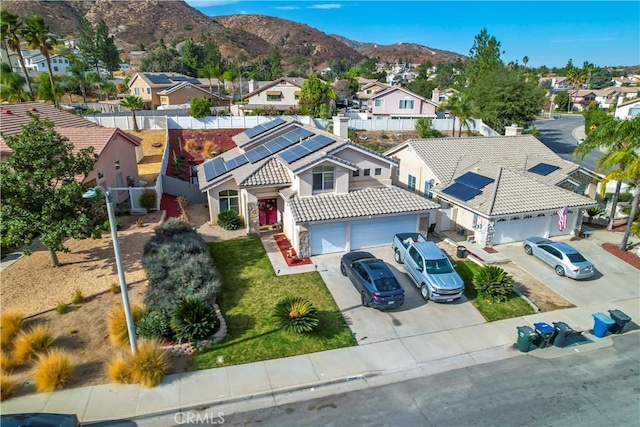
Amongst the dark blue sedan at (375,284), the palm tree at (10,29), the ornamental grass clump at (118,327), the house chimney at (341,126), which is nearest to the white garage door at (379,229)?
the dark blue sedan at (375,284)

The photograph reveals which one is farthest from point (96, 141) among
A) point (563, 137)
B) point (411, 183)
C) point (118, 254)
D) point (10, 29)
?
point (563, 137)

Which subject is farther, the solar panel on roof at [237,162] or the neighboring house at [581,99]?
the neighboring house at [581,99]

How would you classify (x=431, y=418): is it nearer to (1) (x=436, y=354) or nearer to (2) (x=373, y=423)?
(2) (x=373, y=423)

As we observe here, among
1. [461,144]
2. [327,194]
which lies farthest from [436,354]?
[461,144]

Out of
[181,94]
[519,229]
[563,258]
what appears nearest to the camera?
[563,258]

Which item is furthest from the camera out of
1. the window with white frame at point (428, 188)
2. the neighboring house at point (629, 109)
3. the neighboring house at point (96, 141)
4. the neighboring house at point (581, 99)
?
the neighboring house at point (581, 99)

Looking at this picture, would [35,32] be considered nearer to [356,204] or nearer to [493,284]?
[356,204]

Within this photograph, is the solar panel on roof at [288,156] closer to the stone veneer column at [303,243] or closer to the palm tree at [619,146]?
the stone veneer column at [303,243]
